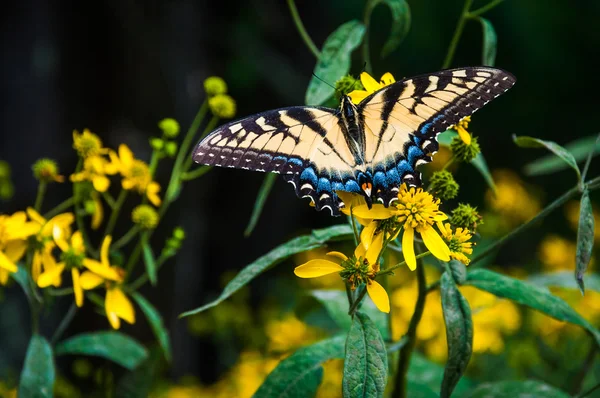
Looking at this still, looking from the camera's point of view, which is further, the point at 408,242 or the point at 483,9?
the point at 483,9

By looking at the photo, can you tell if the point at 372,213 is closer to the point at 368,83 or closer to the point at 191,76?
the point at 368,83

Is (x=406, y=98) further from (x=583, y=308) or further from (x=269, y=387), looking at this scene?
(x=583, y=308)

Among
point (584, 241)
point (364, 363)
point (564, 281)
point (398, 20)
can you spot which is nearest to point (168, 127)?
point (398, 20)

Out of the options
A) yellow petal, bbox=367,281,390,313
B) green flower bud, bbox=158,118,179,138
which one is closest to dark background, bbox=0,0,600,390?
green flower bud, bbox=158,118,179,138

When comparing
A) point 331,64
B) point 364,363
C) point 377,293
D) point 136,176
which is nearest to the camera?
point 364,363

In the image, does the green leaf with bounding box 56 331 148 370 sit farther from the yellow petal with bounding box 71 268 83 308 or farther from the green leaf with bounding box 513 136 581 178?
the green leaf with bounding box 513 136 581 178

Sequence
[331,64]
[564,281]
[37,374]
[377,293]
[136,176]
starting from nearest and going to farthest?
[377,293], [37,374], [331,64], [136,176], [564,281]
